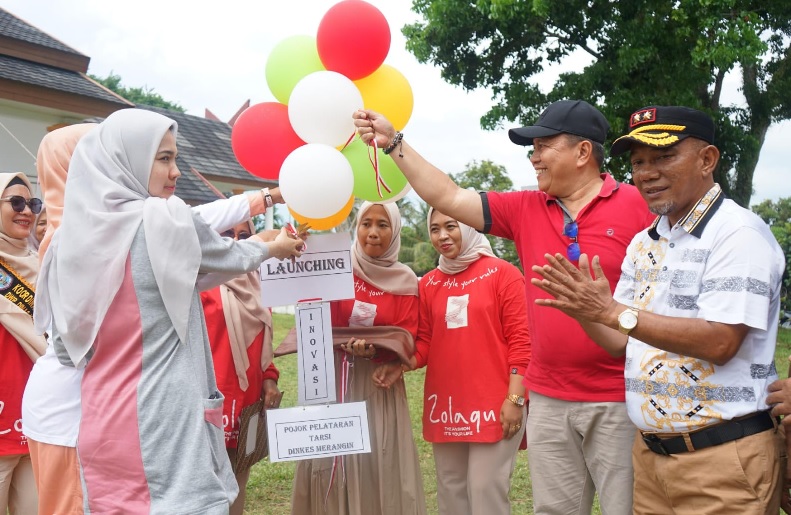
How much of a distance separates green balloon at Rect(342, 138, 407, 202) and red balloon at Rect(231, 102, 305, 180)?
0.28 meters

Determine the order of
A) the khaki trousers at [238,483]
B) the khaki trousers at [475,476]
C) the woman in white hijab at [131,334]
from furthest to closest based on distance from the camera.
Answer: the khaki trousers at [238,483], the khaki trousers at [475,476], the woman in white hijab at [131,334]

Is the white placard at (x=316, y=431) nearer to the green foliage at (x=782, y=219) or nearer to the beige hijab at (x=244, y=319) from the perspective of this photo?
the beige hijab at (x=244, y=319)

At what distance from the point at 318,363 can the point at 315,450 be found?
0.41 meters

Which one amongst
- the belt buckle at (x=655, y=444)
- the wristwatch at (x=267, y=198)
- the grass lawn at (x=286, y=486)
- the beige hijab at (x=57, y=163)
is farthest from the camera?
the grass lawn at (x=286, y=486)

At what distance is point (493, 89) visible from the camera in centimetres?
1384

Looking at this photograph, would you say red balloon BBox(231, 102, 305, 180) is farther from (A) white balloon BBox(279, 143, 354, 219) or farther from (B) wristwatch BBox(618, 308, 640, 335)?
(B) wristwatch BBox(618, 308, 640, 335)

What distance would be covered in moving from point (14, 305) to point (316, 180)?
5.61 feet

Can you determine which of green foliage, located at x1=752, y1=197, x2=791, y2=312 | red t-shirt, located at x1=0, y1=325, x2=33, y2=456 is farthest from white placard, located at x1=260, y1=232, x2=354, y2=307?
green foliage, located at x1=752, y1=197, x2=791, y2=312

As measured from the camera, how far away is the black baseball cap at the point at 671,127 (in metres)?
2.48

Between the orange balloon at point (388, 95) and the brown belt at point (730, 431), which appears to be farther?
the orange balloon at point (388, 95)

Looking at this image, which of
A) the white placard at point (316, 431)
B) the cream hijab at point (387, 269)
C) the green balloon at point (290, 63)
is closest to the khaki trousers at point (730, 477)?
the white placard at point (316, 431)

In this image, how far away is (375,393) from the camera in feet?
13.1

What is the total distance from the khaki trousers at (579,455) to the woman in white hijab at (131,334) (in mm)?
1374

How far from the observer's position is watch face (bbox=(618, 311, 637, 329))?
2.25m
